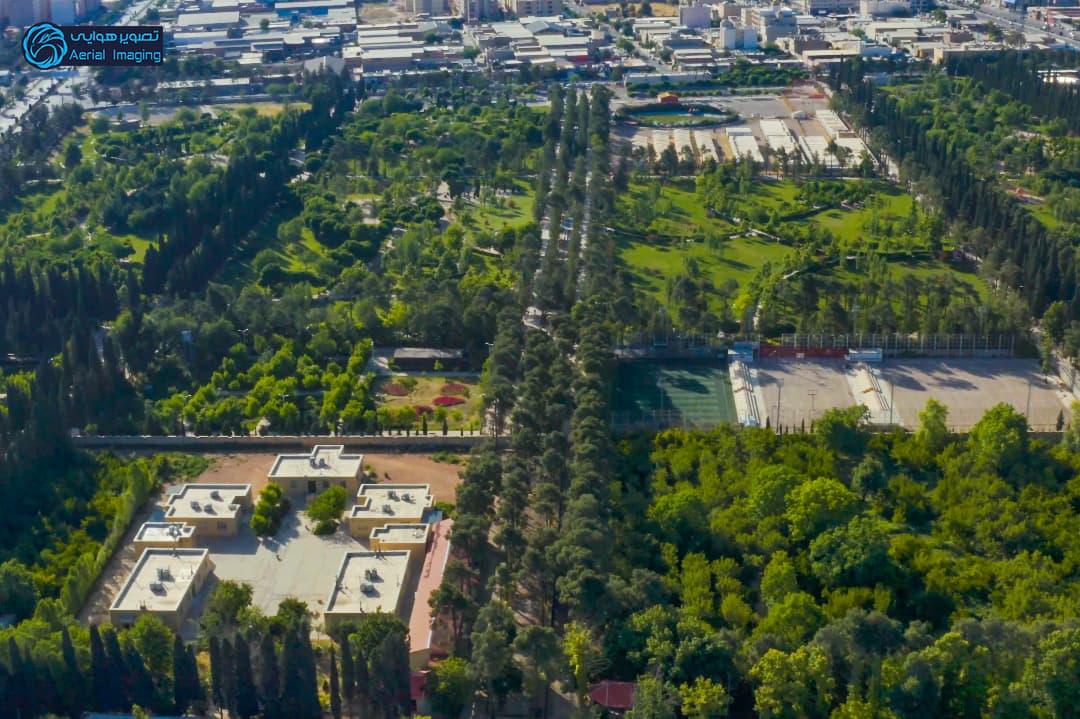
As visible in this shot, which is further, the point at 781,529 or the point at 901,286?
the point at 901,286

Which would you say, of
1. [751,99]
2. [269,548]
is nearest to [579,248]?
[269,548]

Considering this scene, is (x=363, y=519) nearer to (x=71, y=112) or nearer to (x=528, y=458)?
(x=528, y=458)

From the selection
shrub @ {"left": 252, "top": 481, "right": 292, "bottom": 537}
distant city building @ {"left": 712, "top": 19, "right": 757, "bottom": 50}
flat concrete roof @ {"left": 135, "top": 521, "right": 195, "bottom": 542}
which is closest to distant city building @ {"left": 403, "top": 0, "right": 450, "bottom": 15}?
distant city building @ {"left": 712, "top": 19, "right": 757, "bottom": 50}

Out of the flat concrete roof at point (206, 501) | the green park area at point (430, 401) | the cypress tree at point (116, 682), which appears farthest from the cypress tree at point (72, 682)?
the green park area at point (430, 401)

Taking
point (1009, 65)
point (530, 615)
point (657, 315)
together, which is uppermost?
point (1009, 65)

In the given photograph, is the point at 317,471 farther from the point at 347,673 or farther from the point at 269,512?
the point at 347,673

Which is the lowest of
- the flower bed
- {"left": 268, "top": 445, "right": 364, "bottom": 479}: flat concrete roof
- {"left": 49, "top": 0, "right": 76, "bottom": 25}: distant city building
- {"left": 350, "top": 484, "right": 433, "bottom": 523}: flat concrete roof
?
{"left": 350, "top": 484, "right": 433, "bottom": 523}: flat concrete roof

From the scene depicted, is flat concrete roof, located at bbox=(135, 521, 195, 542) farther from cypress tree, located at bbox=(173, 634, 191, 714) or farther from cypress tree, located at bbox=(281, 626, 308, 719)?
cypress tree, located at bbox=(281, 626, 308, 719)
